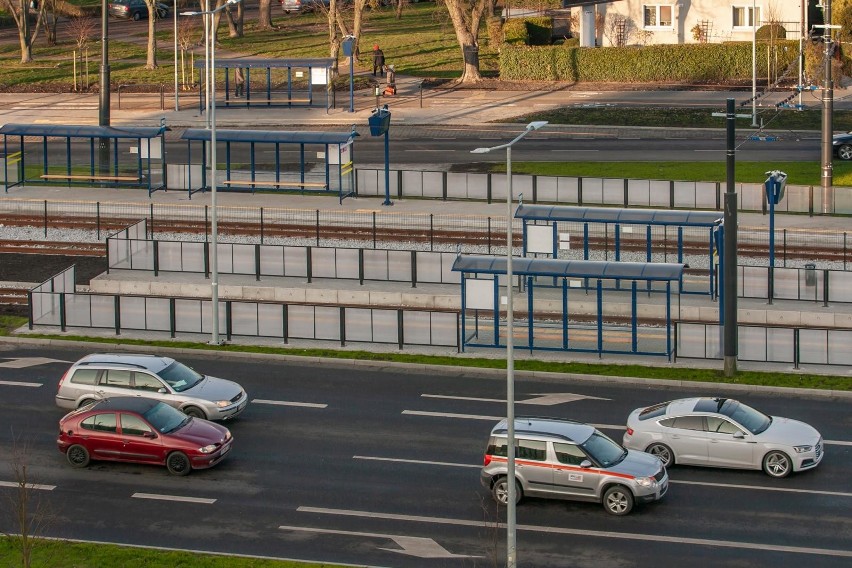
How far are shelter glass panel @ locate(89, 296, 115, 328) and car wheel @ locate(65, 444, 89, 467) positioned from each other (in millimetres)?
Answer: 9786

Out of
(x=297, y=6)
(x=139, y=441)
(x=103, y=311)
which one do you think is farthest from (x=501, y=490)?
(x=297, y=6)

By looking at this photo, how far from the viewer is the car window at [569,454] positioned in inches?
968

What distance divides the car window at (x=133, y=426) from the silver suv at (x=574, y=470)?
20.6 ft

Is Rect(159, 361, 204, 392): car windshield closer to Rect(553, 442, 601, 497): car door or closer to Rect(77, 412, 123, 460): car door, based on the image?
Rect(77, 412, 123, 460): car door

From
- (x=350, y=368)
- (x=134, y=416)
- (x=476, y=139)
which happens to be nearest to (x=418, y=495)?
(x=134, y=416)

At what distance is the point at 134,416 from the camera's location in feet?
86.9

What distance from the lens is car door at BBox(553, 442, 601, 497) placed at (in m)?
24.5

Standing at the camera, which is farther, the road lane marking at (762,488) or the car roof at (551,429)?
the road lane marking at (762,488)

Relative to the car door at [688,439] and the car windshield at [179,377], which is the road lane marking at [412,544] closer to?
the car door at [688,439]

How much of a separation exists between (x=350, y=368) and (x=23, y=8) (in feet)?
161

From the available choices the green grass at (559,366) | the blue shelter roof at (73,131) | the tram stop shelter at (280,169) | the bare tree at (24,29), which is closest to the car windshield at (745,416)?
the green grass at (559,366)

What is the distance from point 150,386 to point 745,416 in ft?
38.0

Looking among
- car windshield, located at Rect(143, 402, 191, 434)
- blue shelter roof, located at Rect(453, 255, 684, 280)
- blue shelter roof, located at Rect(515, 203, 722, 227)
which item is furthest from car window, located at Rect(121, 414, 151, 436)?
blue shelter roof, located at Rect(515, 203, 722, 227)

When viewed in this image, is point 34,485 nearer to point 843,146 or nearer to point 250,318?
point 250,318
